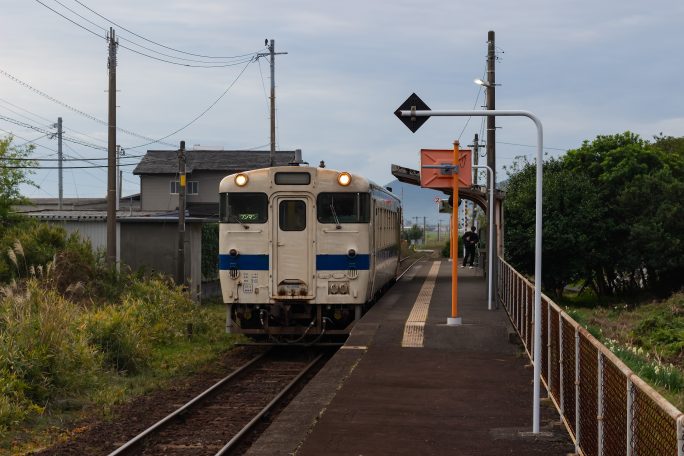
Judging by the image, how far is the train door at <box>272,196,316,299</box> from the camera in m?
14.8

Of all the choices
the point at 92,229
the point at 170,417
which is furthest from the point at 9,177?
the point at 170,417

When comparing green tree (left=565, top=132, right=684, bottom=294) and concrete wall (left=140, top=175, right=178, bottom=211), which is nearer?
green tree (left=565, top=132, right=684, bottom=294)

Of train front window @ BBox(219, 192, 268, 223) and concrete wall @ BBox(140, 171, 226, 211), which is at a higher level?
concrete wall @ BBox(140, 171, 226, 211)

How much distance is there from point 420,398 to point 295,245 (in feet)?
18.8

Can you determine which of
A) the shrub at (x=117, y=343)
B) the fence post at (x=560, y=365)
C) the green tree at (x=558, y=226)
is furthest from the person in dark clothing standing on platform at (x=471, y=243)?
the fence post at (x=560, y=365)

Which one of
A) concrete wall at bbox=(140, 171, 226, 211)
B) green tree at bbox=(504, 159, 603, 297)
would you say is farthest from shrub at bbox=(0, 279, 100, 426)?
concrete wall at bbox=(140, 171, 226, 211)

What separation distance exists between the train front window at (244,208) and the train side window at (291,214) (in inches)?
10.5

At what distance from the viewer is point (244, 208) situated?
49.5 feet

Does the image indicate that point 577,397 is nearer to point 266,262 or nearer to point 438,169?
point 438,169

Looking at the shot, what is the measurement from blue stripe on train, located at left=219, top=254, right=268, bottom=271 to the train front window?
1.99 feet

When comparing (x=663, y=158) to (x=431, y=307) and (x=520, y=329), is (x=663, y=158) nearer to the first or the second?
(x=431, y=307)

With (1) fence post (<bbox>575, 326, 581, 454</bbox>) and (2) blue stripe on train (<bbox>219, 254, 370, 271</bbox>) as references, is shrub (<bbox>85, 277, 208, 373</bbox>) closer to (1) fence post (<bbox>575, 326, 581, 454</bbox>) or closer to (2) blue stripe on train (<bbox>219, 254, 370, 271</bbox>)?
(2) blue stripe on train (<bbox>219, 254, 370, 271</bbox>)

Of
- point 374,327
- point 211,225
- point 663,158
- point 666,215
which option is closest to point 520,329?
point 374,327

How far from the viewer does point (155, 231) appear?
25.9 metres
